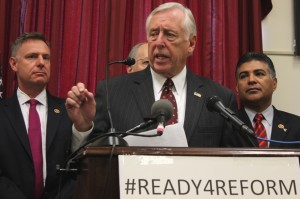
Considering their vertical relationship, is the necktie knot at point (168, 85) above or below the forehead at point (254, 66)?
below

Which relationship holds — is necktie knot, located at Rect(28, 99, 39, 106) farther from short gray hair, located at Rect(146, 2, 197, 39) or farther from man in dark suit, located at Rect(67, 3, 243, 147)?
short gray hair, located at Rect(146, 2, 197, 39)

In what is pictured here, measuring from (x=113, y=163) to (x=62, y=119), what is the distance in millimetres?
1285

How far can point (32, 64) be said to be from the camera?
275 cm

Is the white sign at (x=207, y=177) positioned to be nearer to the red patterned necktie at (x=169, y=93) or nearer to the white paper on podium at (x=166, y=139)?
the white paper on podium at (x=166, y=139)

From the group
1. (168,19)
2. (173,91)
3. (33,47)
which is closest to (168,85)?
(173,91)

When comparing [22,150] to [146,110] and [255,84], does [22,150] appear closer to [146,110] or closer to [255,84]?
[146,110]

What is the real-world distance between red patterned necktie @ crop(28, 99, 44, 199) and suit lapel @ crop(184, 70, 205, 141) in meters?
0.85

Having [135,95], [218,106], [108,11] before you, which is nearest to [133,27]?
[108,11]

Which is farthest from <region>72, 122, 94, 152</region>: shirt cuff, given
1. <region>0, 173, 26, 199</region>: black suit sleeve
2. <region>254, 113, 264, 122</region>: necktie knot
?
<region>254, 113, 264, 122</region>: necktie knot

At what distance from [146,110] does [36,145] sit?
0.75 metres

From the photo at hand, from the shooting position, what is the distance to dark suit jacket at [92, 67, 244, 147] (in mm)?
2002

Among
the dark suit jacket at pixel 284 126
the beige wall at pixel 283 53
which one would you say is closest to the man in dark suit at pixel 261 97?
the dark suit jacket at pixel 284 126

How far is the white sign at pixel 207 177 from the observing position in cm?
127

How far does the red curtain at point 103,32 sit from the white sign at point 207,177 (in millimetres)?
1867
